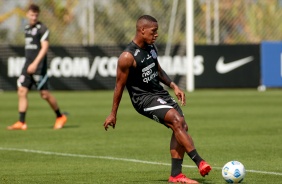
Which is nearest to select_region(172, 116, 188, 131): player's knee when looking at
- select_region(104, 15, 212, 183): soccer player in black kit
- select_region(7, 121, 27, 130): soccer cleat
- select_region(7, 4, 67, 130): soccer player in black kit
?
select_region(104, 15, 212, 183): soccer player in black kit

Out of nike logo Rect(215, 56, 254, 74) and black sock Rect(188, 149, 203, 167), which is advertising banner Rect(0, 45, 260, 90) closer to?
Result: nike logo Rect(215, 56, 254, 74)

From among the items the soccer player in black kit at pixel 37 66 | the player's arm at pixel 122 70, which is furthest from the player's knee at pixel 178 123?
the soccer player in black kit at pixel 37 66

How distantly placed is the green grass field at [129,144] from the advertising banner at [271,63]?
18.7 feet

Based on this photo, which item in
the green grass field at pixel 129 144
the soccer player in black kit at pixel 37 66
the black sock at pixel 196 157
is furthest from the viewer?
the soccer player in black kit at pixel 37 66

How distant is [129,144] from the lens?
13.9 metres

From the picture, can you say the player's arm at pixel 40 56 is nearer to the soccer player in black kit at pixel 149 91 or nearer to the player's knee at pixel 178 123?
the soccer player in black kit at pixel 149 91

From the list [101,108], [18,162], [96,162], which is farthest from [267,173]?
[101,108]

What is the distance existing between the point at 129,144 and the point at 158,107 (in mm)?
4180

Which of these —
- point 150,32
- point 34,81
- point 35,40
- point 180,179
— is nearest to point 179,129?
point 180,179

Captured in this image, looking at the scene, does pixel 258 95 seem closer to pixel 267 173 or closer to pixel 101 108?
pixel 101 108

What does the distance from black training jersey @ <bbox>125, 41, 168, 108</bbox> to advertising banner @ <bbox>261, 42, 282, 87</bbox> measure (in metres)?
19.4

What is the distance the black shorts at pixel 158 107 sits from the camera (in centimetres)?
980

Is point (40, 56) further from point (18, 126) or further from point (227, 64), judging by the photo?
point (227, 64)

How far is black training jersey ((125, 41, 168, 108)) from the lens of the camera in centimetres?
986
